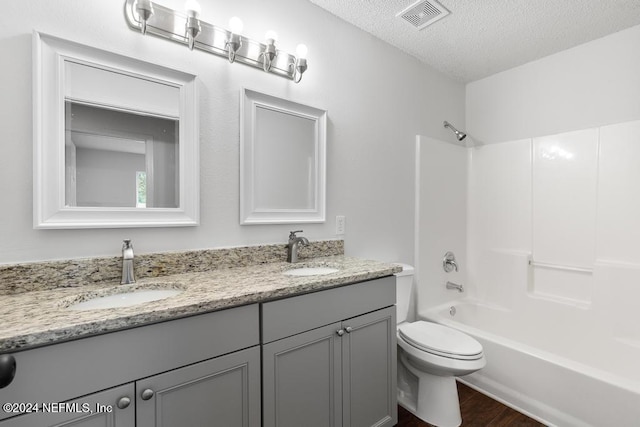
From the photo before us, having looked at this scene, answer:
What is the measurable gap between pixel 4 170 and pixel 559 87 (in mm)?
3244

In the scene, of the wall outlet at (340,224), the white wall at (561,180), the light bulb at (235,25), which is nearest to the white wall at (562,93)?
the white wall at (561,180)

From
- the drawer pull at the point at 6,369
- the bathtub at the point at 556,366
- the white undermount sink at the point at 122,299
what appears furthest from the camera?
the bathtub at the point at 556,366

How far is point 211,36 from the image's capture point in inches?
55.8

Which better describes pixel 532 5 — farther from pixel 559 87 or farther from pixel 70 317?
pixel 70 317

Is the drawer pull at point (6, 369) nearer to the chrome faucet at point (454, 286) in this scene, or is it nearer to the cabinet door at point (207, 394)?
the cabinet door at point (207, 394)

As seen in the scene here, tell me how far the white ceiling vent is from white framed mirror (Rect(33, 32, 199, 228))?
1328mm

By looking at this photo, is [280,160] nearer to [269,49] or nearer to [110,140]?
[269,49]

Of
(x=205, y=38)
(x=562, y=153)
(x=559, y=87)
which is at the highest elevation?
(x=559, y=87)

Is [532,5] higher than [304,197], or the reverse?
[532,5]

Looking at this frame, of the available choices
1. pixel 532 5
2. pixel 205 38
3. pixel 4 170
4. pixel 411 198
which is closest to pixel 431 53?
pixel 532 5

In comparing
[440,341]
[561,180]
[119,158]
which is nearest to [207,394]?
[119,158]

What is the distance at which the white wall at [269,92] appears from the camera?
106cm

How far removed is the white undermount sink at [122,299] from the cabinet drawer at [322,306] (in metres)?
0.37

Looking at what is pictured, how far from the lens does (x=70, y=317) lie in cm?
80
